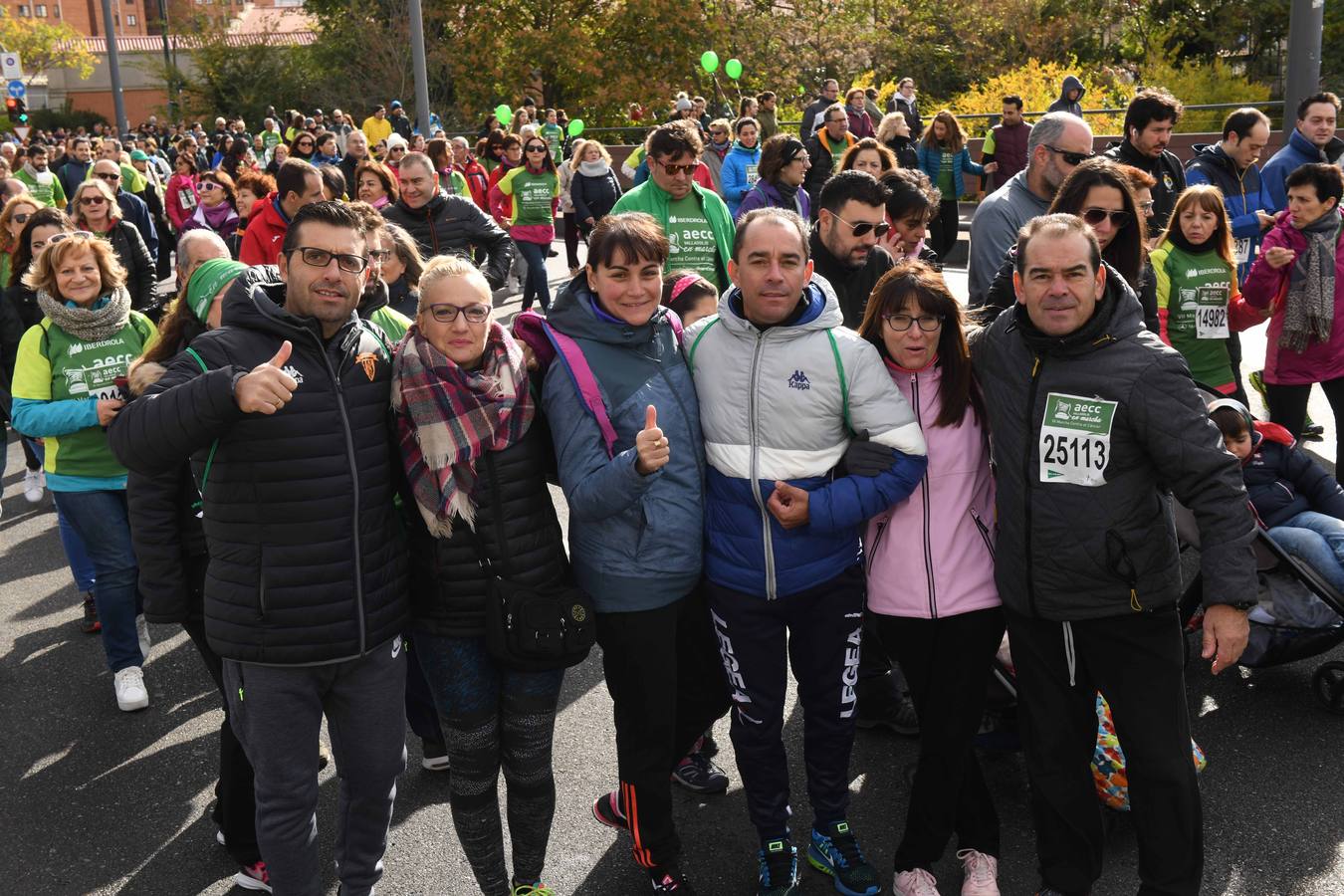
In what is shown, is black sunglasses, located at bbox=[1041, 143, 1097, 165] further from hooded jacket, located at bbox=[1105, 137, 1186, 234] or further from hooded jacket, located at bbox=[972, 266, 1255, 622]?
hooded jacket, located at bbox=[972, 266, 1255, 622]

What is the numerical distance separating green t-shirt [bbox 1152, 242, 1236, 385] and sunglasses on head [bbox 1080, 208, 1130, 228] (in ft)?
5.75

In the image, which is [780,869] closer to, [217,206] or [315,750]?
[315,750]

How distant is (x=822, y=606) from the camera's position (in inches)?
Result: 140

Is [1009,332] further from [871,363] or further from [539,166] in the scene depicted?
[539,166]

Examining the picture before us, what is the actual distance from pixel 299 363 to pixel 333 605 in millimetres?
626

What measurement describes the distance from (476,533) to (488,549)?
0.05 m

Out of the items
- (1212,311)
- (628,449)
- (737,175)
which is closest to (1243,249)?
(1212,311)

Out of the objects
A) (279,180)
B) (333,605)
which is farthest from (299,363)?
(279,180)

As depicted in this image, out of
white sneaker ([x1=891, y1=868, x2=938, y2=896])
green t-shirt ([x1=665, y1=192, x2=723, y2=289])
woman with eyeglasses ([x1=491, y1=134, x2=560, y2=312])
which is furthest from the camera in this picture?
woman with eyeglasses ([x1=491, y1=134, x2=560, y2=312])

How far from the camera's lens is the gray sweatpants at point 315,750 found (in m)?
3.21

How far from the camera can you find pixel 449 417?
3.17 m

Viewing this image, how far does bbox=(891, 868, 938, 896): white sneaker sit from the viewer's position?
360 centimetres

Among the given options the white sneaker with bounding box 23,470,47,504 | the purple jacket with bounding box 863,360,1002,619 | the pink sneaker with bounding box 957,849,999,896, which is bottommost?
the pink sneaker with bounding box 957,849,999,896

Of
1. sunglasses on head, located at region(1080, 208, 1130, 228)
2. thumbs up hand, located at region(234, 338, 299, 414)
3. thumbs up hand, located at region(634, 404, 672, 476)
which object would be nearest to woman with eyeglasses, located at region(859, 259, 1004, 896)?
thumbs up hand, located at region(634, 404, 672, 476)
